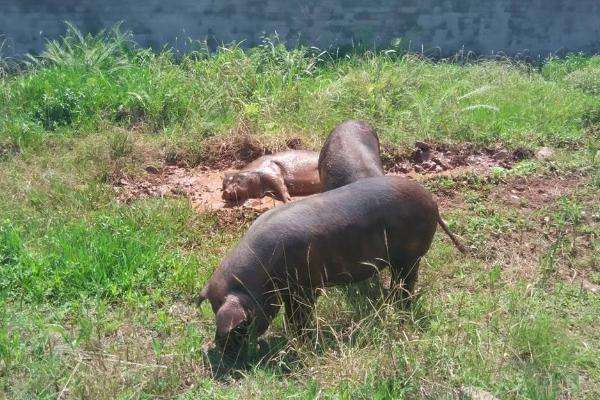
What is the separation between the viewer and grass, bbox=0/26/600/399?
14.3 feet

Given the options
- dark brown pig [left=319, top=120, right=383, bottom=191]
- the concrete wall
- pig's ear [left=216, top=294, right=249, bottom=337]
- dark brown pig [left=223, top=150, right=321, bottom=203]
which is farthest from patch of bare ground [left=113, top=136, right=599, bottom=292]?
the concrete wall

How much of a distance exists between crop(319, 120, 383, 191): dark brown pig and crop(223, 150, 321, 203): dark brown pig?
1181mm

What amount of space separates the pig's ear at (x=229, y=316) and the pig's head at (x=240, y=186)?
2.98 meters

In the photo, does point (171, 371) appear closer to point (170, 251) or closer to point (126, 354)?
point (126, 354)

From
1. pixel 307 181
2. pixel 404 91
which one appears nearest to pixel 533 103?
pixel 404 91

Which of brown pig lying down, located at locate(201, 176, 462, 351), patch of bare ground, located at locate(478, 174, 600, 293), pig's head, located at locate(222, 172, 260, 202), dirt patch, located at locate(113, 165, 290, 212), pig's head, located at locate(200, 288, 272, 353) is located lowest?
dirt patch, located at locate(113, 165, 290, 212)

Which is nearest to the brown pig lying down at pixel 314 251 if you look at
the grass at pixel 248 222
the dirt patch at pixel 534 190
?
the grass at pixel 248 222

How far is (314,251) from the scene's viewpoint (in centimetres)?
477

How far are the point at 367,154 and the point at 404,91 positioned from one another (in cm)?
359

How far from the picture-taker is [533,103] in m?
9.66

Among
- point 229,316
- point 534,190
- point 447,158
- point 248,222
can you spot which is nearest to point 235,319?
point 229,316

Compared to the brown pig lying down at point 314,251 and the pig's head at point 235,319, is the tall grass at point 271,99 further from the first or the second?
the pig's head at point 235,319

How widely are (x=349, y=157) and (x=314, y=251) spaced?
61.7 inches

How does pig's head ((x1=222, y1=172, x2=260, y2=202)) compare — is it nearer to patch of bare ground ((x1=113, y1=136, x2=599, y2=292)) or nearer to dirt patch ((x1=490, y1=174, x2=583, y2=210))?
patch of bare ground ((x1=113, y1=136, x2=599, y2=292))
